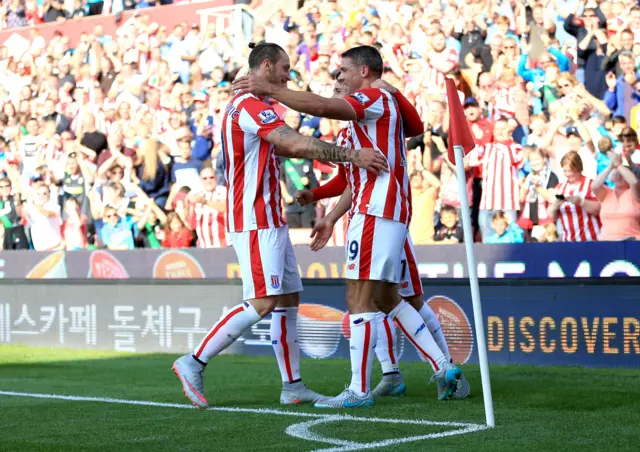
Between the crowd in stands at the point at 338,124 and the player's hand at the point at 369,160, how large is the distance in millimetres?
5786

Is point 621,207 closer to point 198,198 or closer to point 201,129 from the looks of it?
point 198,198

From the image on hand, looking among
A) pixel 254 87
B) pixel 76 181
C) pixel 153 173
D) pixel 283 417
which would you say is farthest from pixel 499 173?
pixel 76 181

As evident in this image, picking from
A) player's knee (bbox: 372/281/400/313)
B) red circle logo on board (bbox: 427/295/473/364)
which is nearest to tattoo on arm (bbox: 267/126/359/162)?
player's knee (bbox: 372/281/400/313)

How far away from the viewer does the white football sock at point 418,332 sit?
736cm

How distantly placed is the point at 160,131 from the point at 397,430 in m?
12.8

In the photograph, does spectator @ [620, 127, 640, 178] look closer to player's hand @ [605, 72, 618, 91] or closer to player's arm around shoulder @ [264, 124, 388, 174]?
player's hand @ [605, 72, 618, 91]

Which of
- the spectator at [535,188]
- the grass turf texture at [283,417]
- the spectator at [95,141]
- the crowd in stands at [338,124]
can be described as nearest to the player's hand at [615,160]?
the crowd in stands at [338,124]

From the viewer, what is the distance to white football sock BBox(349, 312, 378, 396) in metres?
6.90

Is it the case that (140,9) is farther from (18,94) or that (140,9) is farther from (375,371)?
(375,371)

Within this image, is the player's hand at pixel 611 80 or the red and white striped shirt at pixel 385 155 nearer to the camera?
the red and white striped shirt at pixel 385 155

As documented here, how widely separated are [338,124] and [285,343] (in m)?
8.31

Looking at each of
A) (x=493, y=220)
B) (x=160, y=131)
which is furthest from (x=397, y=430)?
(x=160, y=131)

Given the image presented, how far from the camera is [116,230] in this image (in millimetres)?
16750

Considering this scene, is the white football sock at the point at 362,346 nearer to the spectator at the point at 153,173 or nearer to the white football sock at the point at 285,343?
the white football sock at the point at 285,343
